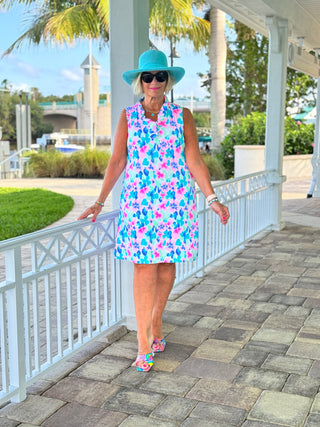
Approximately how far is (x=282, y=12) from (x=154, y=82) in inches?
157

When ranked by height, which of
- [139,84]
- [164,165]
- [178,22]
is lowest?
[164,165]

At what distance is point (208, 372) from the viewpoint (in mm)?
2949

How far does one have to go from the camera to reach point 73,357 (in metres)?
3.16

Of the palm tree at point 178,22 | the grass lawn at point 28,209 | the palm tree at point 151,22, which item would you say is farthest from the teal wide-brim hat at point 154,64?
the palm tree at point 151,22

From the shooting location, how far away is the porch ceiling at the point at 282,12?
18.8ft

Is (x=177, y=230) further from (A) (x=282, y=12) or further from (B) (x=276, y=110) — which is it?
(B) (x=276, y=110)

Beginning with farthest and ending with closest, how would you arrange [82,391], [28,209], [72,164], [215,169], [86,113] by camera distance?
[86,113] → [72,164] → [215,169] → [28,209] → [82,391]

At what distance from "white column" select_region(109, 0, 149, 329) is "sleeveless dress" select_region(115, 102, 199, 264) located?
19.5 inches

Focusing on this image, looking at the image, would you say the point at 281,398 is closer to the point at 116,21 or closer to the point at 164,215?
the point at 164,215

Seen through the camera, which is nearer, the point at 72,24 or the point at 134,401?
the point at 134,401

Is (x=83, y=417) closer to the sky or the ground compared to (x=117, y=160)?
closer to the ground

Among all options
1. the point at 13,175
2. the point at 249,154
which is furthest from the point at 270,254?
the point at 13,175

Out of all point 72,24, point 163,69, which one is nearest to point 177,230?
point 163,69

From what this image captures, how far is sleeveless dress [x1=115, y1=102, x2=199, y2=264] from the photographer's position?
2.90m
